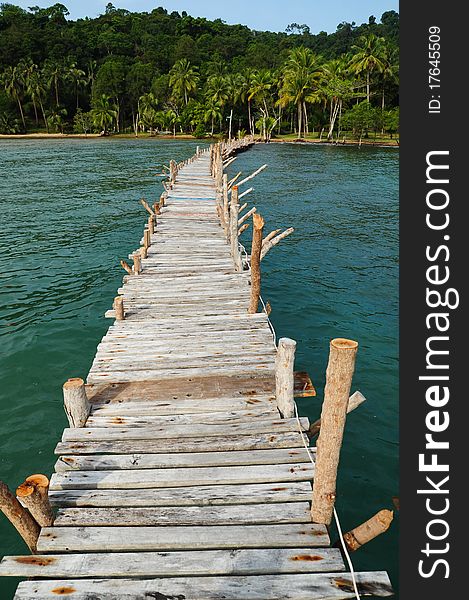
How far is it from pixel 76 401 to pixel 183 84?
9543cm

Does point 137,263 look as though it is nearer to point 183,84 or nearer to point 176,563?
point 176,563

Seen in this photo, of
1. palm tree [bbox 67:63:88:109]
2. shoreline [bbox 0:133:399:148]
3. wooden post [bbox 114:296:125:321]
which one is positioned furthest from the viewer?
palm tree [bbox 67:63:88:109]

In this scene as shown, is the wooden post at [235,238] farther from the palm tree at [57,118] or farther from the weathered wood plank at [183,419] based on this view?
the palm tree at [57,118]

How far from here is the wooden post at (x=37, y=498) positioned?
177 inches

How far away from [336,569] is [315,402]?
499 cm

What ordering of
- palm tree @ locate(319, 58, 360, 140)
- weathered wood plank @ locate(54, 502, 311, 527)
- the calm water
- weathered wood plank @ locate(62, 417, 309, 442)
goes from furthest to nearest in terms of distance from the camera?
palm tree @ locate(319, 58, 360, 140) → the calm water → weathered wood plank @ locate(62, 417, 309, 442) → weathered wood plank @ locate(54, 502, 311, 527)

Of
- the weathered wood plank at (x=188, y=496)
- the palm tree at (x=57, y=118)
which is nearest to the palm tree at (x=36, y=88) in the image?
the palm tree at (x=57, y=118)

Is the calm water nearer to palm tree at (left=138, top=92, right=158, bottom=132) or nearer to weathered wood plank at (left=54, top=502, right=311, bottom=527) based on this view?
weathered wood plank at (left=54, top=502, right=311, bottom=527)

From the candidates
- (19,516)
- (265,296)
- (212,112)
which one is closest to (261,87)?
(212,112)

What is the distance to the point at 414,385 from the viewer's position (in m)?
5.00

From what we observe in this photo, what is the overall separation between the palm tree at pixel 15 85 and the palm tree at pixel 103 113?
15.4 metres

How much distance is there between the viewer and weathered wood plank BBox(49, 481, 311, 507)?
5.16 m

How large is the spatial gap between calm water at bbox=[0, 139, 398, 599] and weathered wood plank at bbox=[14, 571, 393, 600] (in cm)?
190

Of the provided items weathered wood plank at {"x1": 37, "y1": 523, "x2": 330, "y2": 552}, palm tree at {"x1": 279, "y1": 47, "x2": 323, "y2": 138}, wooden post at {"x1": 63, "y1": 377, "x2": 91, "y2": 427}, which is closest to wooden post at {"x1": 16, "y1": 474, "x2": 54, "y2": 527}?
weathered wood plank at {"x1": 37, "y1": 523, "x2": 330, "y2": 552}
